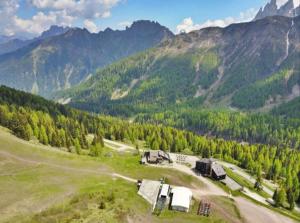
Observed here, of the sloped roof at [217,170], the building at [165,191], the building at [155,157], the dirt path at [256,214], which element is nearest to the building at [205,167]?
the sloped roof at [217,170]

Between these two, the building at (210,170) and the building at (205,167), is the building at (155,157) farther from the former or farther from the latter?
the building at (210,170)

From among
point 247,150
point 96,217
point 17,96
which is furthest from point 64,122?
point 96,217

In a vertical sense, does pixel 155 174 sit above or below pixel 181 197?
above

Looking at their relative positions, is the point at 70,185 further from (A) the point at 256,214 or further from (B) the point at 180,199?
(A) the point at 256,214

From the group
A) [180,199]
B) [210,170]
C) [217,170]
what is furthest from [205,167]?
[180,199]

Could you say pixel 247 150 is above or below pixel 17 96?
below

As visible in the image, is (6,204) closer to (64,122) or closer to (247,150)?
(64,122)
